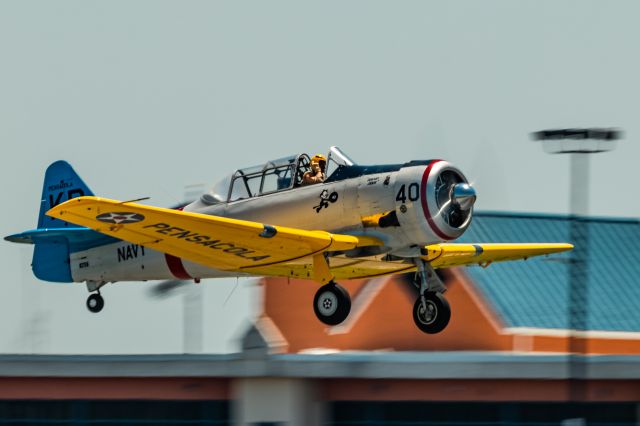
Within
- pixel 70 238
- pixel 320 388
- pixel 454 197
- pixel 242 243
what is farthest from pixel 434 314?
pixel 320 388

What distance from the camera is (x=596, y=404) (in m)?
26.2

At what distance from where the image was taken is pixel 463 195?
18.8 metres

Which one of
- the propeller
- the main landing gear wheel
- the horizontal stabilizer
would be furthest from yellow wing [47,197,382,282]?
the horizontal stabilizer

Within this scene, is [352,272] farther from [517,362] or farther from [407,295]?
[407,295]

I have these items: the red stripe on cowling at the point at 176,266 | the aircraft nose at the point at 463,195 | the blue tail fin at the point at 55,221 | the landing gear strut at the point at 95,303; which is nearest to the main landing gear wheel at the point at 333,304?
the aircraft nose at the point at 463,195

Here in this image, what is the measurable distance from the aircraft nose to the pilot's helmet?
6.69 feet

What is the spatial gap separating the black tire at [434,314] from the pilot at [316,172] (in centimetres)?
228

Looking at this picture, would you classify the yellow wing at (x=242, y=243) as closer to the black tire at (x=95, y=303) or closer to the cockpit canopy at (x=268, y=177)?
the cockpit canopy at (x=268, y=177)

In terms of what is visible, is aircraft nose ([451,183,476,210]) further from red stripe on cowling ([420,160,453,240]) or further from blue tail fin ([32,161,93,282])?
blue tail fin ([32,161,93,282])

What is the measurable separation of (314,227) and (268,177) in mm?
1119

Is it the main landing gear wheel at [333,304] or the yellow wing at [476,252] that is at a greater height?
the yellow wing at [476,252]

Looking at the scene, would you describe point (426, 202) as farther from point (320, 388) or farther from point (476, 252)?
point (320, 388)

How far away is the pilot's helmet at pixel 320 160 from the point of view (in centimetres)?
1991

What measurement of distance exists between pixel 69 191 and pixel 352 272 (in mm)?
5207
